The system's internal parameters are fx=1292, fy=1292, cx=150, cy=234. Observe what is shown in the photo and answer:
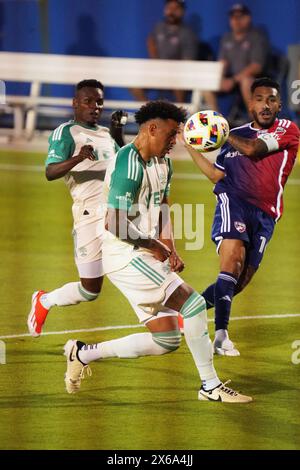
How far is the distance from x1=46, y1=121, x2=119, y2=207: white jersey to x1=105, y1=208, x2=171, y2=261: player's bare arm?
197 cm

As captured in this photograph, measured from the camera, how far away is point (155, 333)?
26.1ft

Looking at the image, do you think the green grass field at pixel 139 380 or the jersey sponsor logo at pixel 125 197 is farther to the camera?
the jersey sponsor logo at pixel 125 197

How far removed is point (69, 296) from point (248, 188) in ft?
5.29

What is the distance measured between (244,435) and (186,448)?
0.39 m

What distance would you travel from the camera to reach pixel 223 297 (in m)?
9.52

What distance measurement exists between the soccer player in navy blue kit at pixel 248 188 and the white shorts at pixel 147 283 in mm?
1597

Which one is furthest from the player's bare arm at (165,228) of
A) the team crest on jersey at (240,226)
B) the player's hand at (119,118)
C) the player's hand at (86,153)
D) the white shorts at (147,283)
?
the player's hand at (119,118)

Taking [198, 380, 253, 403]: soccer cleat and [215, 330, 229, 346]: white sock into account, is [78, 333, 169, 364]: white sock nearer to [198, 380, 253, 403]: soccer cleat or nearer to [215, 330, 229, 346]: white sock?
[198, 380, 253, 403]: soccer cleat

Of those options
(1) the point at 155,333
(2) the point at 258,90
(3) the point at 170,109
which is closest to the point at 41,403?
(1) the point at 155,333

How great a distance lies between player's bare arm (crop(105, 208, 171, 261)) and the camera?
7852 millimetres

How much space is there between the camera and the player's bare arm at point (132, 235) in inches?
309

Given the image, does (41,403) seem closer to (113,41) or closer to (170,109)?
(170,109)

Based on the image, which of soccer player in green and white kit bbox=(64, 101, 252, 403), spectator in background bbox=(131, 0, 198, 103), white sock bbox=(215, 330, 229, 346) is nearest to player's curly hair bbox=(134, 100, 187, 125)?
soccer player in green and white kit bbox=(64, 101, 252, 403)

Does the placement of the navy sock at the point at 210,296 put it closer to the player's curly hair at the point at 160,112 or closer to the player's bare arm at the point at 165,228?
the player's bare arm at the point at 165,228
